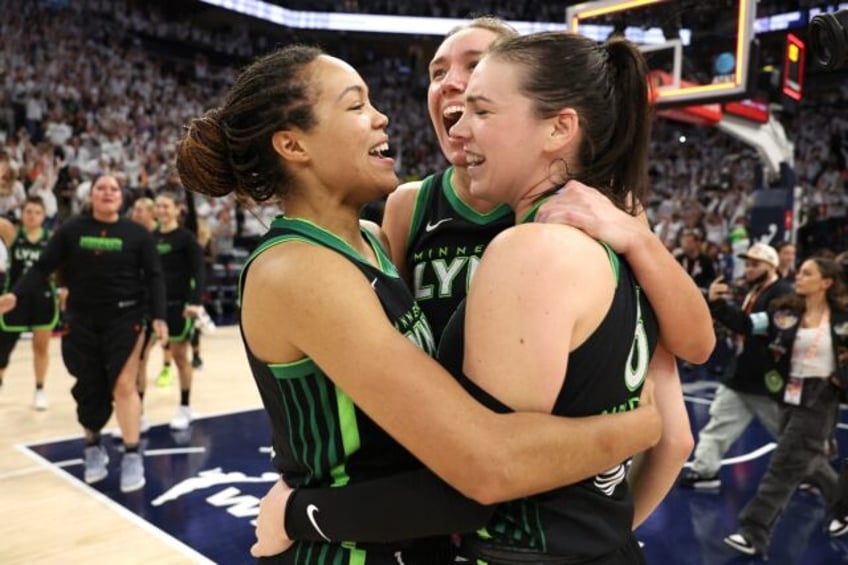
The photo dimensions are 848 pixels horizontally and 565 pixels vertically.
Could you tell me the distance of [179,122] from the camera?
1803 cm

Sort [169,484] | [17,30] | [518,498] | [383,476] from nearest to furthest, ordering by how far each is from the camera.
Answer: [518,498] → [383,476] → [169,484] → [17,30]

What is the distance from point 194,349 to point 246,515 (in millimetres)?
4257

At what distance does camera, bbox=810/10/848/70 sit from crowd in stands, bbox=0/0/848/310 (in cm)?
772

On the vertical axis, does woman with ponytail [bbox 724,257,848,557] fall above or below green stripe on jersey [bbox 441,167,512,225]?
below

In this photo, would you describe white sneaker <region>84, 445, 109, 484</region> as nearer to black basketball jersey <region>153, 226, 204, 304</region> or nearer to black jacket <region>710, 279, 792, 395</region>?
black basketball jersey <region>153, 226, 204, 304</region>

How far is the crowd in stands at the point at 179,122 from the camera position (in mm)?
13375

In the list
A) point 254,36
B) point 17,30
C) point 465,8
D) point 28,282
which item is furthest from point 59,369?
point 465,8

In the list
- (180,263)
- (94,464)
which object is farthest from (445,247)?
(180,263)

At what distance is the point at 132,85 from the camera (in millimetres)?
18109

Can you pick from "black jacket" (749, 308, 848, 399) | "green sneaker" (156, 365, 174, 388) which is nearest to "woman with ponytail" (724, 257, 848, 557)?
"black jacket" (749, 308, 848, 399)

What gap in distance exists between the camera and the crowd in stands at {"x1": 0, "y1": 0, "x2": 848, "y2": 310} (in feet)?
43.9

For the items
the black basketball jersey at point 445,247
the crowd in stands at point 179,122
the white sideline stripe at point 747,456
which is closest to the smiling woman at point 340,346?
the black basketball jersey at point 445,247

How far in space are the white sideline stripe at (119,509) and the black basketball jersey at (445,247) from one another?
2407 mm

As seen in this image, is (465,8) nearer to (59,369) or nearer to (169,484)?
(59,369)
